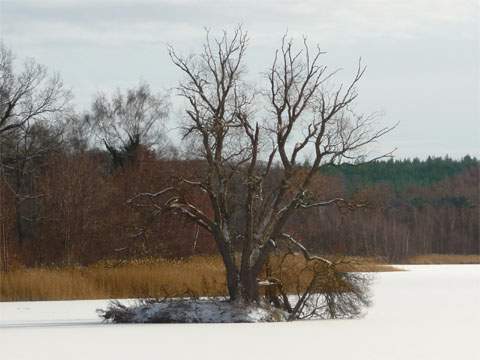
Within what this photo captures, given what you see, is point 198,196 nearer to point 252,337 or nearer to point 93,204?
point 93,204

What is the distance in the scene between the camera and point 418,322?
64.5 feet

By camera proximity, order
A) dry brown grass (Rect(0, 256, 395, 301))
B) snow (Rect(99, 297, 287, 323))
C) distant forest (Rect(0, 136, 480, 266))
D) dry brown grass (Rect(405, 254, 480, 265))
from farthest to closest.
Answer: dry brown grass (Rect(405, 254, 480, 265)) → distant forest (Rect(0, 136, 480, 266)) → dry brown grass (Rect(0, 256, 395, 301)) → snow (Rect(99, 297, 287, 323))

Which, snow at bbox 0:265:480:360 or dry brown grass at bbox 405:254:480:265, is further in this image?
dry brown grass at bbox 405:254:480:265

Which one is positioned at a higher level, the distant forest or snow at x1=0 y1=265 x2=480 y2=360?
the distant forest

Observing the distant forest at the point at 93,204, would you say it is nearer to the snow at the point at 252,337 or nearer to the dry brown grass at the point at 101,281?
the dry brown grass at the point at 101,281

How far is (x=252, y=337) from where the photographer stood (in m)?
16.8

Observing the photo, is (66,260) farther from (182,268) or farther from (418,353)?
(418,353)

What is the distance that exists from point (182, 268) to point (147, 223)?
6.55 meters

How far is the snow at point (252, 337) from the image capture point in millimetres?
14380

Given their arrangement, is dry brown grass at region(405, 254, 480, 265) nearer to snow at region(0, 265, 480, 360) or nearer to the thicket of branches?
the thicket of branches

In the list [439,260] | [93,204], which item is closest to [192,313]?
[93,204]

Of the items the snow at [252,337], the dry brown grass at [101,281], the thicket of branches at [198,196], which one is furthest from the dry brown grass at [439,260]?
the snow at [252,337]

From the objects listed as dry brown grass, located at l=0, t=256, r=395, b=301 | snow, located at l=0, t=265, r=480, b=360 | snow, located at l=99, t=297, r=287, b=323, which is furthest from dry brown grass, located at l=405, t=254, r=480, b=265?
snow, located at l=99, t=297, r=287, b=323

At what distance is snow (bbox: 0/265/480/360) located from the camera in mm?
14380
